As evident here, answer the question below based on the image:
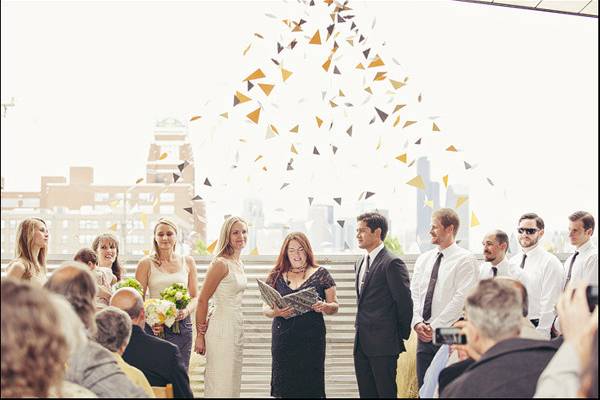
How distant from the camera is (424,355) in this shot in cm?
546

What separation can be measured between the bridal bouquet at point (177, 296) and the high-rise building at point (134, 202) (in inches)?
114

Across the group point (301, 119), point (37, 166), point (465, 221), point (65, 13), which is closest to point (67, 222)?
point (37, 166)

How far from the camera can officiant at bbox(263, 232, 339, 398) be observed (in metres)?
5.41

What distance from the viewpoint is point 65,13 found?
14.3 metres

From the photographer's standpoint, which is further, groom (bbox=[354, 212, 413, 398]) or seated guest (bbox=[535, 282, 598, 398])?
groom (bbox=[354, 212, 413, 398])

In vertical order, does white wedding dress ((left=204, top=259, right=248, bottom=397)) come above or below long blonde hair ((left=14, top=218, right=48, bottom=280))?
below

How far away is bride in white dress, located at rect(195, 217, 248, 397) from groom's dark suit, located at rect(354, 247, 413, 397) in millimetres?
766

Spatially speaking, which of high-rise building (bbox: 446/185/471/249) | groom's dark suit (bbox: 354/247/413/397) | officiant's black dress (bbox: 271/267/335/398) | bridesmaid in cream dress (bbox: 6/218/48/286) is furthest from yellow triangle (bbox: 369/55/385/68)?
bridesmaid in cream dress (bbox: 6/218/48/286)

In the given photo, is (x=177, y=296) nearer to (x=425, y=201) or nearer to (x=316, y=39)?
(x=425, y=201)

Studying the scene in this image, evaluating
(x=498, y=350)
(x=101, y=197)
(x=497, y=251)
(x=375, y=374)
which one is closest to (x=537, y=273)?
(x=497, y=251)

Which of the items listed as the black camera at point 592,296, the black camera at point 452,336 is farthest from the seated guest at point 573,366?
the black camera at point 452,336

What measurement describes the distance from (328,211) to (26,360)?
805 cm

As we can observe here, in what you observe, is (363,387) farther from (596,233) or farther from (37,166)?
(37,166)

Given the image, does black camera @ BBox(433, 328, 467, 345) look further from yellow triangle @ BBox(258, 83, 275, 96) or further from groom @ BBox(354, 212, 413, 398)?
yellow triangle @ BBox(258, 83, 275, 96)
